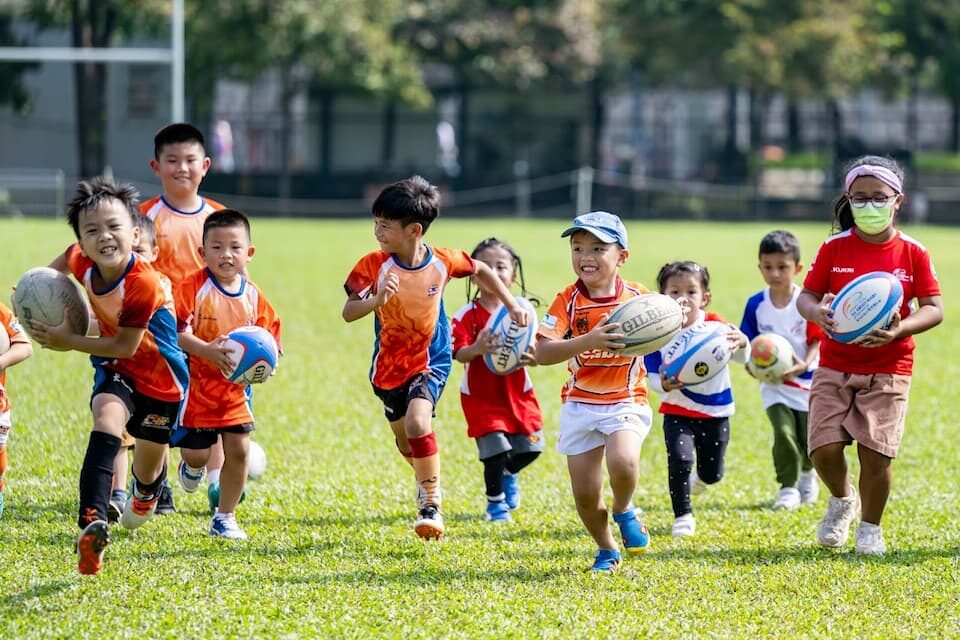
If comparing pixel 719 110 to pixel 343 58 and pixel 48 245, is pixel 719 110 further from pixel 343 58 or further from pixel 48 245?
pixel 48 245

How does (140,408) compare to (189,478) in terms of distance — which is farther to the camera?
(189,478)

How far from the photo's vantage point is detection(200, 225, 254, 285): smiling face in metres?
6.91

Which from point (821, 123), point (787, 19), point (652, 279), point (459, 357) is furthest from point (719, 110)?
point (459, 357)

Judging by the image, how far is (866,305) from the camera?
6.67 metres

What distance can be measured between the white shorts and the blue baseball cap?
2.44 feet

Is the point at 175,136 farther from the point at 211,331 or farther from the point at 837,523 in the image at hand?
the point at 837,523

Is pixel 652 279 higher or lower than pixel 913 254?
lower

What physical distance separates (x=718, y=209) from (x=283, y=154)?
12.7 m

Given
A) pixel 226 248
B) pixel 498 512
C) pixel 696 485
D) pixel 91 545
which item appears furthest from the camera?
pixel 696 485

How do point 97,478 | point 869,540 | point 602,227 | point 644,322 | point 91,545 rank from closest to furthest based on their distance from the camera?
1. point 91,545
2. point 97,478
3. point 644,322
4. point 602,227
5. point 869,540

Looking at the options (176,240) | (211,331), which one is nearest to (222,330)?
(211,331)

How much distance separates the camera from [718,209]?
40.9 meters

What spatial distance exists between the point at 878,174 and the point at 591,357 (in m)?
1.68

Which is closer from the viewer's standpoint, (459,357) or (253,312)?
(253,312)
